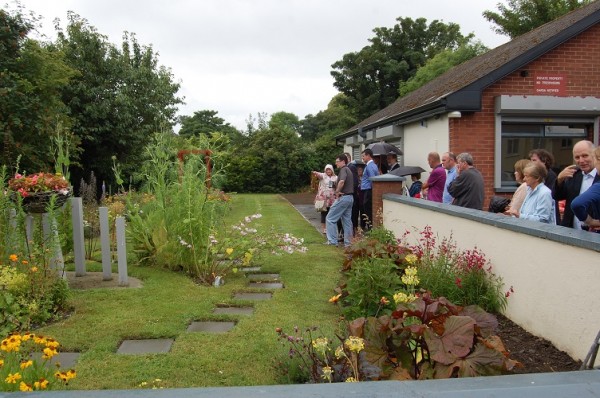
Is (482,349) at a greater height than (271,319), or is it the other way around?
(482,349)

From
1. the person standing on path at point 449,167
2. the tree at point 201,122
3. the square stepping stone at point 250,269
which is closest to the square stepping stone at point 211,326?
the square stepping stone at point 250,269

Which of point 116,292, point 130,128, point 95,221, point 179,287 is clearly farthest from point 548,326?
point 130,128

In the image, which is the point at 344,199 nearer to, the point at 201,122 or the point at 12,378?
the point at 12,378

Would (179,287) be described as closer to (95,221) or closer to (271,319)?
(271,319)

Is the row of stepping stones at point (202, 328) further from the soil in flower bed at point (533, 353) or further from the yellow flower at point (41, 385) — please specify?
the soil in flower bed at point (533, 353)

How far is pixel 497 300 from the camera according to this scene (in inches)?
216

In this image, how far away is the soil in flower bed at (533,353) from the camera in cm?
403

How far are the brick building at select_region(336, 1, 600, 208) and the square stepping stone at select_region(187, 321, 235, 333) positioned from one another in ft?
22.0

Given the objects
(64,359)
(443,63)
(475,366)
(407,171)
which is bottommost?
(64,359)

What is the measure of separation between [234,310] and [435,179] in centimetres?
461

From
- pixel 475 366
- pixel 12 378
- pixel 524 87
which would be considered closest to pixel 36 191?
pixel 12 378

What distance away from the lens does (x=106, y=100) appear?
62.4 ft

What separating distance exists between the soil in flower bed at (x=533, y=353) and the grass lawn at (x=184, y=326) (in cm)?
162

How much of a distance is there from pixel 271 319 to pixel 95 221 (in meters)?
6.40
